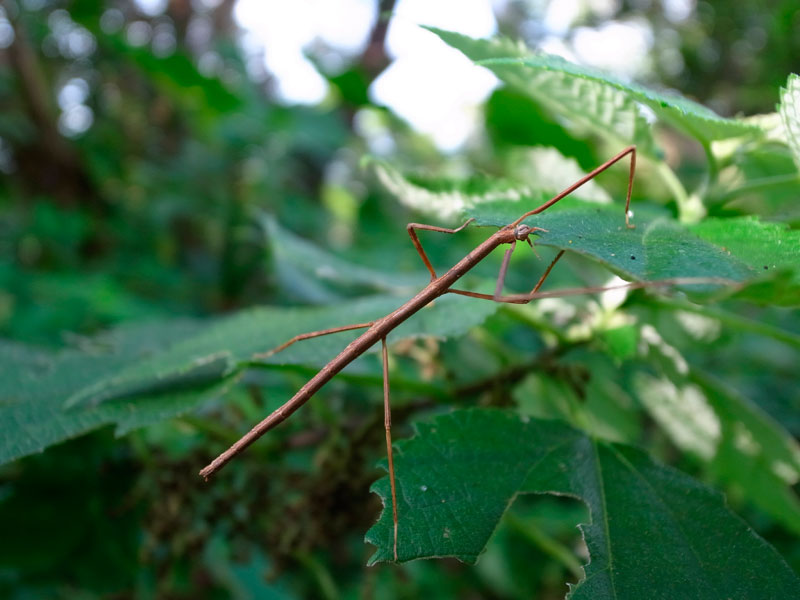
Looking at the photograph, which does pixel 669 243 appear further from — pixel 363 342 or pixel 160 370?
pixel 160 370

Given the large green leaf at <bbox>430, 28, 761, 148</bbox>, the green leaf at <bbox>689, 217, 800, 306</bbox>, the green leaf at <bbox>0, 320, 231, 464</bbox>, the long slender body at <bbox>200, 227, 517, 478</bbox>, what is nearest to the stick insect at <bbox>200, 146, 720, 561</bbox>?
the long slender body at <bbox>200, 227, 517, 478</bbox>

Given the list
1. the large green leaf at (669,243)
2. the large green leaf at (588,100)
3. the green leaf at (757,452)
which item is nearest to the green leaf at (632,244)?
the large green leaf at (669,243)

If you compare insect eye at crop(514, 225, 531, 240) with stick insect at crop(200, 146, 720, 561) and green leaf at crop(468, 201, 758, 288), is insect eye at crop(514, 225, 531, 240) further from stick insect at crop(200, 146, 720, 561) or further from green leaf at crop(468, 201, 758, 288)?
green leaf at crop(468, 201, 758, 288)

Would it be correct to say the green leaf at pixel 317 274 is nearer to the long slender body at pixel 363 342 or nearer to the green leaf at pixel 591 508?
the long slender body at pixel 363 342

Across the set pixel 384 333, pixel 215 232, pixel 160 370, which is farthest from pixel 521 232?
pixel 215 232

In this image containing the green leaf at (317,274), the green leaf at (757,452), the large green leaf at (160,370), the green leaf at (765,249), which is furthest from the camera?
the green leaf at (317,274)

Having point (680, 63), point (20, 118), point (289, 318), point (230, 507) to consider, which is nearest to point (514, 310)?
point (289, 318)

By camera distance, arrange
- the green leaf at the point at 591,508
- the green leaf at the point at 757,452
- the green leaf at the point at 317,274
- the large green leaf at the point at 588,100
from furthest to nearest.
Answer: the green leaf at the point at 317,274, the green leaf at the point at 757,452, the large green leaf at the point at 588,100, the green leaf at the point at 591,508
